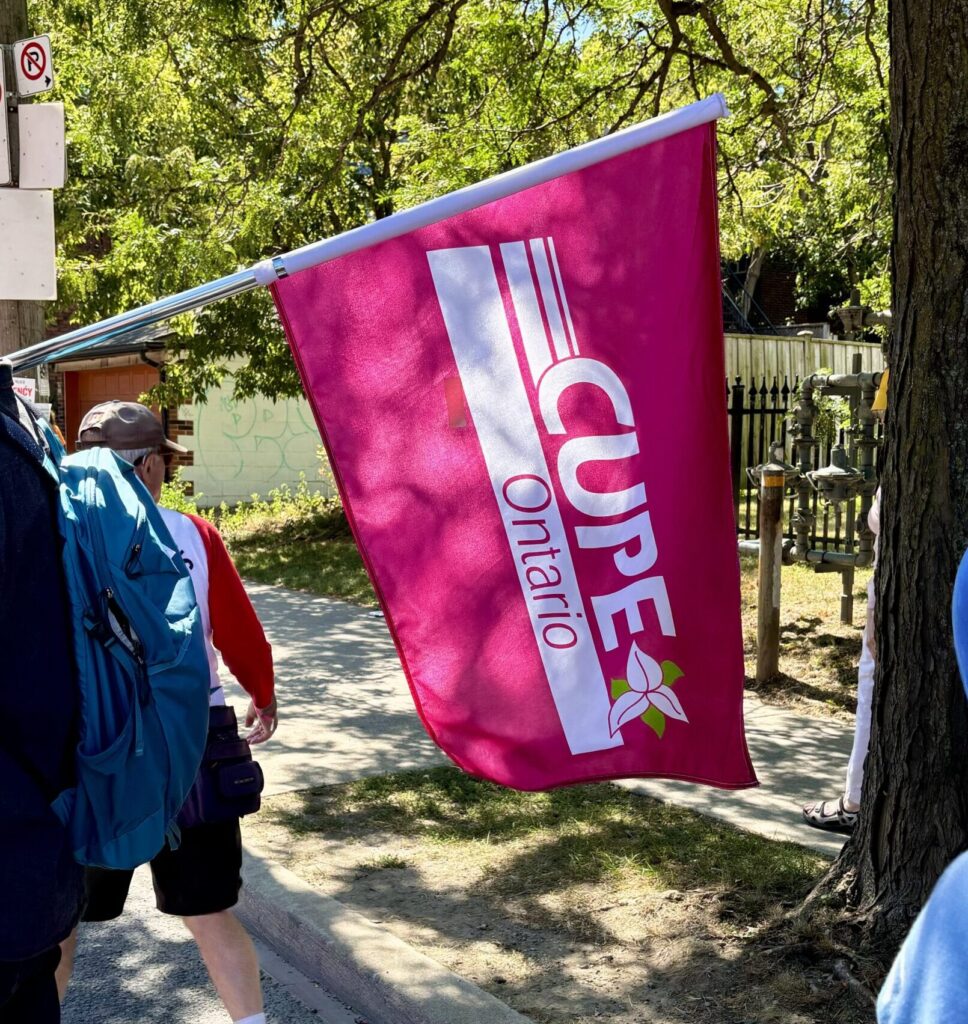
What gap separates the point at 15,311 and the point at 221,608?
3677 millimetres

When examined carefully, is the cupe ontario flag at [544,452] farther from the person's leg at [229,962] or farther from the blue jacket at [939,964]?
the blue jacket at [939,964]

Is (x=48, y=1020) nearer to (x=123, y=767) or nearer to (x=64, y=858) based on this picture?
(x=64, y=858)

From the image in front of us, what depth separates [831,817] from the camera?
512cm

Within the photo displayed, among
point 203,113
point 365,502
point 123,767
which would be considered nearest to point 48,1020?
point 123,767

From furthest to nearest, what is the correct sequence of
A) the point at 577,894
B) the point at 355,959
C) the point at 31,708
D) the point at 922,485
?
1. the point at 577,894
2. the point at 355,959
3. the point at 922,485
4. the point at 31,708

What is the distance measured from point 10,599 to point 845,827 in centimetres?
392

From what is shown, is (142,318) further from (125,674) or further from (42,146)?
(42,146)

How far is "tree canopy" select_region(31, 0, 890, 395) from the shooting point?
9.81 meters

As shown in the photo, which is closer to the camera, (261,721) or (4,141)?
(261,721)

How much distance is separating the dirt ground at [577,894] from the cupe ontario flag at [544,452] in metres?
0.97

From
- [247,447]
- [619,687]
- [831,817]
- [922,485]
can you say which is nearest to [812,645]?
[831,817]

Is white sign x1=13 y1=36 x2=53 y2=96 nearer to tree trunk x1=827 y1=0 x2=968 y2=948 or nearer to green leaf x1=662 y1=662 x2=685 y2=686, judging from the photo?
tree trunk x1=827 y1=0 x2=968 y2=948

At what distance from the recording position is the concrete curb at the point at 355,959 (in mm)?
3602

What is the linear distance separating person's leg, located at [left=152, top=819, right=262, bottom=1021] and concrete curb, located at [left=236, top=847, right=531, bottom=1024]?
0.58 meters
